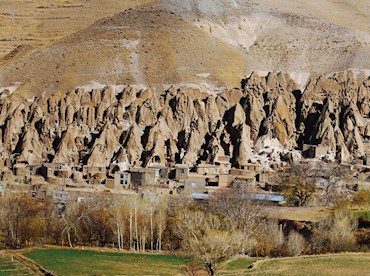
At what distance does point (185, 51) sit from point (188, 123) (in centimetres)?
3079

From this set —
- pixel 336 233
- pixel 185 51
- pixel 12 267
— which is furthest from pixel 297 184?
pixel 185 51

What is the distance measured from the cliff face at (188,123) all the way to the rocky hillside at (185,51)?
351 inches

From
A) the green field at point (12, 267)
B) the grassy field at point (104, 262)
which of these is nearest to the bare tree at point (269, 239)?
the grassy field at point (104, 262)

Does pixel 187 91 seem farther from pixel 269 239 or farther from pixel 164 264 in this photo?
pixel 164 264

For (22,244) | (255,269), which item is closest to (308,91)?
(22,244)

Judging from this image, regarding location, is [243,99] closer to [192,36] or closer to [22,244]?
[192,36]

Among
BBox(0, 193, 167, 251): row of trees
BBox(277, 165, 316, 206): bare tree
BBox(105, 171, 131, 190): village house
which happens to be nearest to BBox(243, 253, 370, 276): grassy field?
BBox(0, 193, 167, 251): row of trees

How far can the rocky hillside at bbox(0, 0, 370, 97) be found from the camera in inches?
4958

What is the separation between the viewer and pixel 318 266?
118 feet

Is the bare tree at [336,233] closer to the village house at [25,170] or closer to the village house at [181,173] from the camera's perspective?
the village house at [181,173]

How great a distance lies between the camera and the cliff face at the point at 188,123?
9631cm

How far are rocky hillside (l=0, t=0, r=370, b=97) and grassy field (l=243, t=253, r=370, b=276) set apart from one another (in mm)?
83931

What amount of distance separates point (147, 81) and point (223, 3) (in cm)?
5312

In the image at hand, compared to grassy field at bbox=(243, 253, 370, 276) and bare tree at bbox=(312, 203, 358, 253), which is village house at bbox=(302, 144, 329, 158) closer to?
bare tree at bbox=(312, 203, 358, 253)
